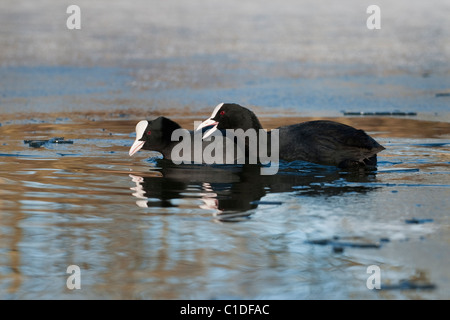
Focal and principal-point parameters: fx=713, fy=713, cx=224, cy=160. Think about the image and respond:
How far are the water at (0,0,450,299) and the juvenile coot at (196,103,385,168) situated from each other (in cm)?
17

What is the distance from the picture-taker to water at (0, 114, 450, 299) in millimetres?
3449

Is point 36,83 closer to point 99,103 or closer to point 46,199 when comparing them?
point 99,103

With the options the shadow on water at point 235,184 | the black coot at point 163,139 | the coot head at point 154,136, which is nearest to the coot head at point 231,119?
the black coot at point 163,139

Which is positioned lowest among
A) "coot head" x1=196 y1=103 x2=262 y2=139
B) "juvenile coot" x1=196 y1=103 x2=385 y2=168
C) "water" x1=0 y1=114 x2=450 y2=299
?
"water" x1=0 y1=114 x2=450 y2=299

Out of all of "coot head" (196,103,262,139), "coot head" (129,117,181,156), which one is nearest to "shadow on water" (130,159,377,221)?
"coot head" (129,117,181,156)

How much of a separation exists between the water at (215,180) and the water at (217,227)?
0.01 meters

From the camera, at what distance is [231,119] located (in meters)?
7.22

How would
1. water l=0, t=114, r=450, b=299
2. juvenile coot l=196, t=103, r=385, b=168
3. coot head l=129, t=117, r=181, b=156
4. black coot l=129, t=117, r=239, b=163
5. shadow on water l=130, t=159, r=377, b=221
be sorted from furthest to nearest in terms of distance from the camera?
coot head l=129, t=117, r=181, b=156
black coot l=129, t=117, r=239, b=163
juvenile coot l=196, t=103, r=385, b=168
shadow on water l=130, t=159, r=377, b=221
water l=0, t=114, r=450, b=299

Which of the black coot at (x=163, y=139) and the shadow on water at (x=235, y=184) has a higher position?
the black coot at (x=163, y=139)

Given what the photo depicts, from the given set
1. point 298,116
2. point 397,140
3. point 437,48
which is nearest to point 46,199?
point 397,140

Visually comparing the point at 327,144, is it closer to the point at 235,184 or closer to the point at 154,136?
the point at 235,184

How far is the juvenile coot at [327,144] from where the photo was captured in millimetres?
6477

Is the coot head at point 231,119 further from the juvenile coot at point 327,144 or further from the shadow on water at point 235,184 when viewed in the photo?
the shadow on water at point 235,184

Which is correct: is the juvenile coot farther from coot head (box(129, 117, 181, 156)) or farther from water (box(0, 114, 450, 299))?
coot head (box(129, 117, 181, 156))
